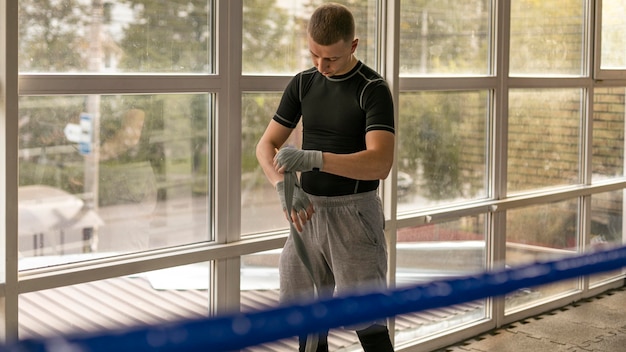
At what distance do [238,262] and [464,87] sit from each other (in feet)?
5.93

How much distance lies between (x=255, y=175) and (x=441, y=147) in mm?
1361

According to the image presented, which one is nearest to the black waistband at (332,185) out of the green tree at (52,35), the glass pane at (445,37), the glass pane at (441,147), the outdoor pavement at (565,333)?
the green tree at (52,35)

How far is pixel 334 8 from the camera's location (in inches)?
119

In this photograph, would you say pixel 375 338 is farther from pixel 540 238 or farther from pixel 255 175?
pixel 540 238

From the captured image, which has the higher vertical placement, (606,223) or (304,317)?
(304,317)

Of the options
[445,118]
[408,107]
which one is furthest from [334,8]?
[445,118]

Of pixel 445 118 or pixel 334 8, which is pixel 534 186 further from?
pixel 334 8

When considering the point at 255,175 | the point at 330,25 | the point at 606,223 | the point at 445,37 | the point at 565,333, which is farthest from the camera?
the point at 606,223

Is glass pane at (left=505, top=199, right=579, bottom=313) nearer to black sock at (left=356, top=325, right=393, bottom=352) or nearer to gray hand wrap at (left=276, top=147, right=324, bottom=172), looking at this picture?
black sock at (left=356, top=325, right=393, bottom=352)

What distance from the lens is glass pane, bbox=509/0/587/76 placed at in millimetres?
5320

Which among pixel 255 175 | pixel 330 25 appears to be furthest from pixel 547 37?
pixel 330 25

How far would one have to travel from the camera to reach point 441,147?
15.8ft

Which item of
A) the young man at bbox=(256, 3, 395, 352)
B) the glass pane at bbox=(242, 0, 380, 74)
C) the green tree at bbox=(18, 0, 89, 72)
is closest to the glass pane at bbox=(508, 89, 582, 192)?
the glass pane at bbox=(242, 0, 380, 74)

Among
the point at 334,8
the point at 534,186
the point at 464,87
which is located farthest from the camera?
the point at 534,186
